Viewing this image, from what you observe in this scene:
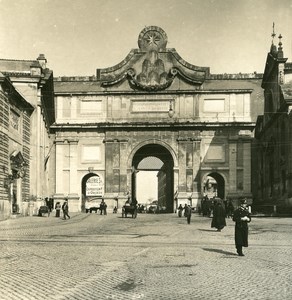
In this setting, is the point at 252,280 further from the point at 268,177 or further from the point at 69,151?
the point at 69,151

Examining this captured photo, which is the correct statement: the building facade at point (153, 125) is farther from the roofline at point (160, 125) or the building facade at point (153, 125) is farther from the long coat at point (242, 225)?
the long coat at point (242, 225)

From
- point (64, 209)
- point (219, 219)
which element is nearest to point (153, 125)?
point (64, 209)

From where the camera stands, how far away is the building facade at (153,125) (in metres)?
49.7

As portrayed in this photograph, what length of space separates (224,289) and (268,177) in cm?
3908

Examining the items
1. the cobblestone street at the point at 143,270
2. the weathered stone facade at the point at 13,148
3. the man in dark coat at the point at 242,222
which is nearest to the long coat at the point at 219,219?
the cobblestone street at the point at 143,270

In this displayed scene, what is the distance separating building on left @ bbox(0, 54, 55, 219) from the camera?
2961 centimetres

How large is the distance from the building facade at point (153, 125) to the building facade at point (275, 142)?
72.0 inches

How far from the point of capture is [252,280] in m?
9.86

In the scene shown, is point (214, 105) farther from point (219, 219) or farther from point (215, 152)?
point (219, 219)

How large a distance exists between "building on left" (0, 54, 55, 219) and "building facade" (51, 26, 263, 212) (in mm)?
8476

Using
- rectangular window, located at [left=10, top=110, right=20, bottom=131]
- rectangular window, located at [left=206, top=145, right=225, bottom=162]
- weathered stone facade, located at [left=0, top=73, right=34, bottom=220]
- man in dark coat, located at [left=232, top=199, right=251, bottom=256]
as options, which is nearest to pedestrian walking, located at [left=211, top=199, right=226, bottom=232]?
man in dark coat, located at [left=232, top=199, right=251, bottom=256]

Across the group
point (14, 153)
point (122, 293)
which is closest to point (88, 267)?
point (122, 293)

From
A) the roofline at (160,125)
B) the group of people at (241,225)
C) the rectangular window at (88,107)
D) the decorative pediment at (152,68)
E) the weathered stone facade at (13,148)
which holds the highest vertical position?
the decorative pediment at (152,68)

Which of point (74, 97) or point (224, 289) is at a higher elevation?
point (74, 97)
